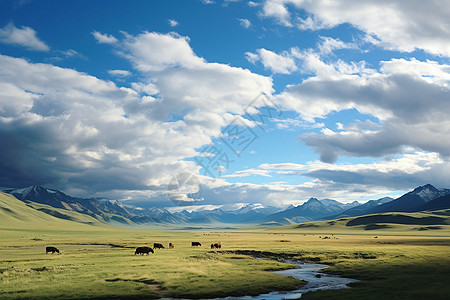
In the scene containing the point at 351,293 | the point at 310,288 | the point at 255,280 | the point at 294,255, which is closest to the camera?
the point at 351,293

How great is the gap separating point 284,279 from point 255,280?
3.63 m

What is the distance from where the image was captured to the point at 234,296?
3103 centimetres

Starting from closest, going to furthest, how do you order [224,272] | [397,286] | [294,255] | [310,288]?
1. [397,286]
2. [310,288]
3. [224,272]
4. [294,255]

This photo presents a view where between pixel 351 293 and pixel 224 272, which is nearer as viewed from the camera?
pixel 351 293

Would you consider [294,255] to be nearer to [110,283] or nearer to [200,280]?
[200,280]

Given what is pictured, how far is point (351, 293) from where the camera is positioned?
1157 inches

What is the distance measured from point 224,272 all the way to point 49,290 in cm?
1962

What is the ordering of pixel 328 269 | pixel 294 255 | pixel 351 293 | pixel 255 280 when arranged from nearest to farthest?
pixel 351 293 → pixel 255 280 → pixel 328 269 → pixel 294 255

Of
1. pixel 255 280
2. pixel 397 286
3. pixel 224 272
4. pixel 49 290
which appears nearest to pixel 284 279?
pixel 255 280

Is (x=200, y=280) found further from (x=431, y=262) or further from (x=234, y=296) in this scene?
(x=431, y=262)

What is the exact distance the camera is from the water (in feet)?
102

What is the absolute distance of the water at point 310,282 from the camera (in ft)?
102

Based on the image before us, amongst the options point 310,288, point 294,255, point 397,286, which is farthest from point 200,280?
point 294,255

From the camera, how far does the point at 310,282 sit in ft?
124
